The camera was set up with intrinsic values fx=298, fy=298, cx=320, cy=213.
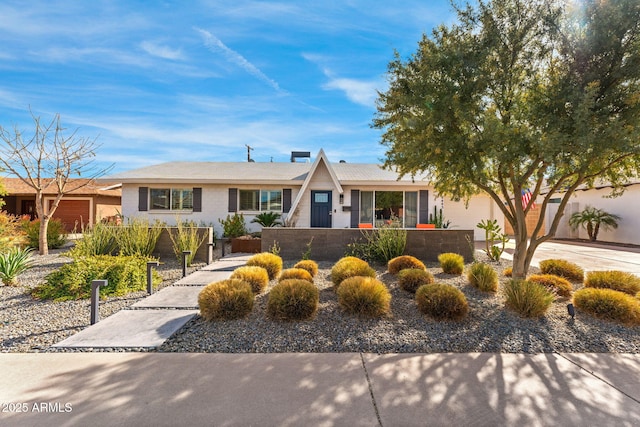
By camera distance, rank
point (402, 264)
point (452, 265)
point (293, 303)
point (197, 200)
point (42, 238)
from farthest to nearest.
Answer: point (197, 200) < point (42, 238) < point (452, 265) < point (402, 264) < point (293, 303)

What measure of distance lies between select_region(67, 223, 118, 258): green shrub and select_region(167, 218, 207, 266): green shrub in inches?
57.3

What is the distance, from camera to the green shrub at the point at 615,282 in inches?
201

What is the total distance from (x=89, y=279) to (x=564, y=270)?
31.3 feet

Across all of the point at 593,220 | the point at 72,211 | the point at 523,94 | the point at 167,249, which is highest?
the point at 523,94

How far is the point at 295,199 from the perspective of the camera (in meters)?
13.0

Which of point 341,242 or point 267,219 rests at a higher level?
point 267,219

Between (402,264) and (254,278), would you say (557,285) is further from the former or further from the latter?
(254,278)

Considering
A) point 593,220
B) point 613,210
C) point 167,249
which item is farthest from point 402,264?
point 613,210

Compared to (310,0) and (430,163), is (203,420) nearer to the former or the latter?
(430,163)

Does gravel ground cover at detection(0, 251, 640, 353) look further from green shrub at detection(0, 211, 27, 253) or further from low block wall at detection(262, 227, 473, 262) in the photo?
green shrub at detection(0, 211, 27, 253)

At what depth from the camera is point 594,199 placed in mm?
16422

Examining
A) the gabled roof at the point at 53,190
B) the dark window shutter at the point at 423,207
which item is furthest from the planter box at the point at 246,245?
the gabled roof at the point at 53,190

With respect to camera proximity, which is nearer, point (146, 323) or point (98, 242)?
point (146, 323)

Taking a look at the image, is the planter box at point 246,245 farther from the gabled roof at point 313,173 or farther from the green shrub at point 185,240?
the gabled roof at point 313,173
